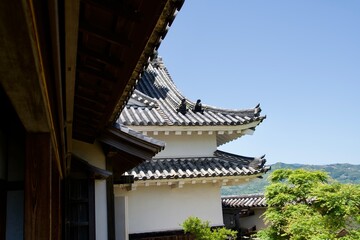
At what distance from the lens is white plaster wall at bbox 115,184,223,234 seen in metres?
11.0

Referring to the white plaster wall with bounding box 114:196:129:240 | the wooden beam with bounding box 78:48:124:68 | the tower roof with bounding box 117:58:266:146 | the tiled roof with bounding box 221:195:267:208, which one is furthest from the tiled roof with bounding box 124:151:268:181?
the wooden beam with bounding box 78:48:124:68

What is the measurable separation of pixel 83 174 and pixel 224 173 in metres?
6.26

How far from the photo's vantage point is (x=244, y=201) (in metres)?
18.5

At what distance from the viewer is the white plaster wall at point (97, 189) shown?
5984 millimetres

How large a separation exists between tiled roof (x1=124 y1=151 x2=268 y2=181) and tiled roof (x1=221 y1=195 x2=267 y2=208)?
565cm

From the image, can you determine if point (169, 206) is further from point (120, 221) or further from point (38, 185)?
point (38, 185)

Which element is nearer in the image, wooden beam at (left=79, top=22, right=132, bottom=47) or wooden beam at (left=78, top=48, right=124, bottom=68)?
wooden beam at (left=79, top=22, right=132, bottom=47)

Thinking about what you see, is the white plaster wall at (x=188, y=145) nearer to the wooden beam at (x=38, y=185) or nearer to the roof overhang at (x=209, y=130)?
the roof overhang at (x=209, y=130)

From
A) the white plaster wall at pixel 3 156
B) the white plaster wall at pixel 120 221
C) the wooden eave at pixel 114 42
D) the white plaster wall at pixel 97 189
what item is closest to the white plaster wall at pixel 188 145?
the white plaster wall at pixel 120 221

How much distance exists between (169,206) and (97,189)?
5583 mm

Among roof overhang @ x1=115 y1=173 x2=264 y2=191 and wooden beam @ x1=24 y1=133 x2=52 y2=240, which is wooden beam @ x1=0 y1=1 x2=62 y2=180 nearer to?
wooden beam @ x1=24 y1=133 x2=52 y2=240

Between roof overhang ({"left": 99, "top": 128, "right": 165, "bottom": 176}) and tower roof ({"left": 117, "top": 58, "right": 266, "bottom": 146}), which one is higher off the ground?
tower roof ({"left": 117, "top": 58, "right": 266, "bottom": 146})

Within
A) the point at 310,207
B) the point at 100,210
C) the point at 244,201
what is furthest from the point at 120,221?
the point at 244,201

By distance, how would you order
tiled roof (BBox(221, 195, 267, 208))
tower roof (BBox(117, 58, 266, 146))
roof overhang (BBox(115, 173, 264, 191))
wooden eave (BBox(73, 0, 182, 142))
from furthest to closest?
tiled roof (BBox(221, 195, 267, 208))
tower roof (BBox(117, 58, 266, 146))
roof overhang (BBox(115, 173, 264, 191))
wooden eave (BBox(73, 0, 182, 142))
